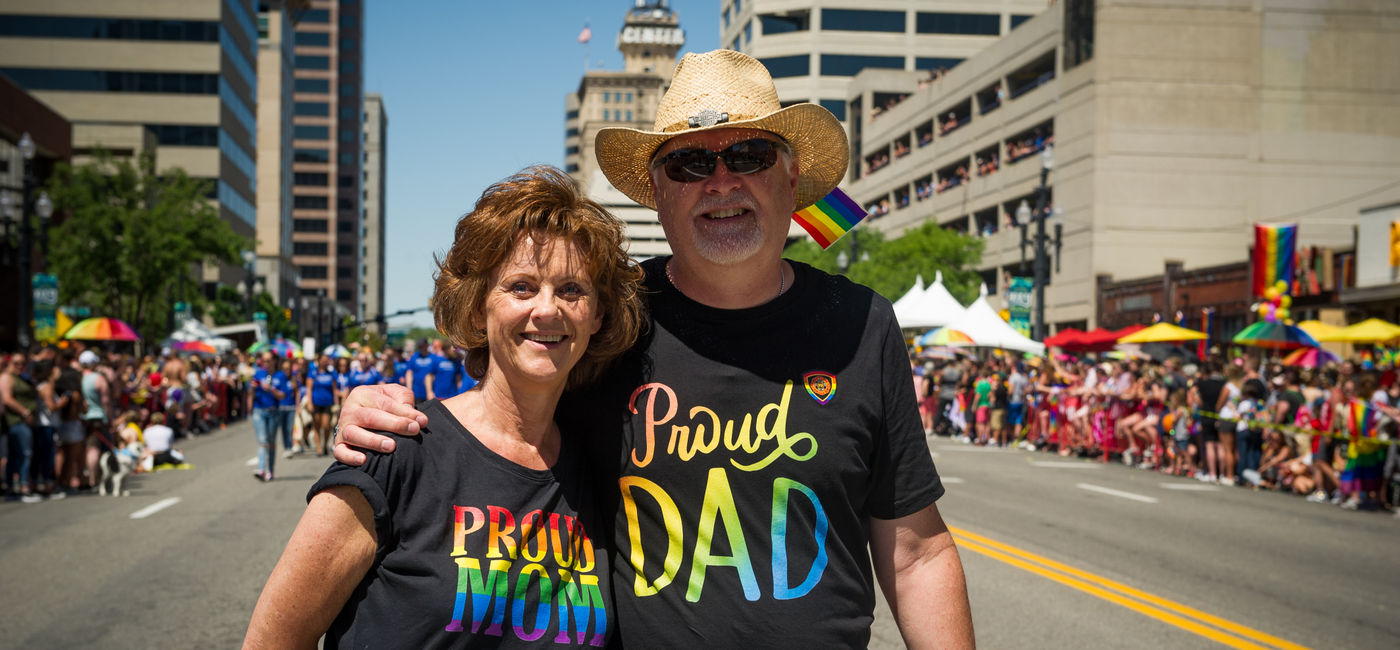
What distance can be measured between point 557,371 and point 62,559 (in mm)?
9080

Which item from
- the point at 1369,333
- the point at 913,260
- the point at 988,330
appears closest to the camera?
the point at 1369,333

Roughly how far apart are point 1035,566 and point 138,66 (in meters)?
71.6

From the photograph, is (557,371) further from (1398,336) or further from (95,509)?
(1398,336)

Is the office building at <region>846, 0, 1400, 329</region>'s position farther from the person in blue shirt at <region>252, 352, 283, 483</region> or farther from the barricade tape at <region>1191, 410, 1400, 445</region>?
the person in blue shirt at <region>252, 352, 283, 483</region>

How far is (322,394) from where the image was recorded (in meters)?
19.3

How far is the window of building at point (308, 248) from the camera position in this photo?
146m

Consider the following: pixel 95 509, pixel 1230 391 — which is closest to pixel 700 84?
pixel 95 509

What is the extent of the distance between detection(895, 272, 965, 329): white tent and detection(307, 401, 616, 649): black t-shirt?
2249 centimetres

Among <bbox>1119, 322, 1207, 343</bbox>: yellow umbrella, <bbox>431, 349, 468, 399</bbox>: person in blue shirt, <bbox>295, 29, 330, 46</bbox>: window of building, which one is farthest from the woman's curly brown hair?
<bbox>295, 29, 330, 46</bbox>: window of building

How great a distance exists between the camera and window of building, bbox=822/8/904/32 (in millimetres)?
85188

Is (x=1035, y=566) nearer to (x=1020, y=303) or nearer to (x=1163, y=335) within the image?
(x=1163, y=335)

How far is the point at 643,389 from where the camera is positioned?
2.79m

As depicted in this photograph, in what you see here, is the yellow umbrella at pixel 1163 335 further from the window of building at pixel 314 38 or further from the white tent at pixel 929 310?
the window of building at pixel 314 38

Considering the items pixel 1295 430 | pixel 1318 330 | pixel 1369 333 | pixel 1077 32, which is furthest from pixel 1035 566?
pixel 1077 32
